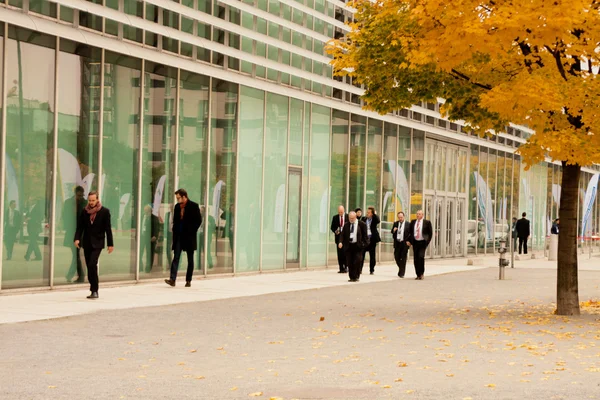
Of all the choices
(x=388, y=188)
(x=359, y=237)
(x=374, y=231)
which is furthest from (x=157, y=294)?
(x=388, y=188)

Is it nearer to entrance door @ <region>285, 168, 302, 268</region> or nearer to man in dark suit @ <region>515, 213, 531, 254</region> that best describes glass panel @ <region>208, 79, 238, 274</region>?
entrance door @ <region>285, 168, 302, 268</region>

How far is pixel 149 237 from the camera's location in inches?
874

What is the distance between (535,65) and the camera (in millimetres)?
16969

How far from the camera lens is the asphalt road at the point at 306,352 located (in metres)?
8.99

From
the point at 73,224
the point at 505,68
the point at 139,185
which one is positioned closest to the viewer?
the point at 505,68

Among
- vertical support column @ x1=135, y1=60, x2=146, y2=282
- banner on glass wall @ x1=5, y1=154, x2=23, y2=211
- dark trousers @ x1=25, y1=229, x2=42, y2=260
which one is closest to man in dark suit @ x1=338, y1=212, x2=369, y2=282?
vertical support column @ x1=135, y1=60, x2=146, y2=282

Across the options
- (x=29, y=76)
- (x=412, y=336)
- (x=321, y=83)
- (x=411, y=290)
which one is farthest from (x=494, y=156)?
(x=412, y=336)

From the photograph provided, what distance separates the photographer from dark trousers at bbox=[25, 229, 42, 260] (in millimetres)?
18547

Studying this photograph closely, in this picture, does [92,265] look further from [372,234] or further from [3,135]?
[372,234]

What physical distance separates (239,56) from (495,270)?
1173 cm

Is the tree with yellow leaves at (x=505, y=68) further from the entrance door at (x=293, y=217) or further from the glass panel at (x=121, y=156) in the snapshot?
the entrance door at (x=293, y=217)

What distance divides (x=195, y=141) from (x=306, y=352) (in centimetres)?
1277

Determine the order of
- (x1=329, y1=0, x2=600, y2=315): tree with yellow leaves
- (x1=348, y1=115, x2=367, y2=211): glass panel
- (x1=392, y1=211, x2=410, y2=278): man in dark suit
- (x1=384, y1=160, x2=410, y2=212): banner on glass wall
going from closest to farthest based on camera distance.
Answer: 1. (x1=329, y1=0, x2=600, y2=315): tree with yellow leaves
2. (x1=392, y1=211, x2=410, y2=278): man in dark suit
3. (x1=348, y1=115, x2=367, y2=211): glass panel
4. (x1=384, y1=160, x2=410, y2=212): banner on glass wall

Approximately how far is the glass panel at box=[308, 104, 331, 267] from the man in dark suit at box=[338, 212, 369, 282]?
461 centimetres
